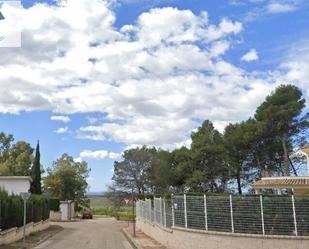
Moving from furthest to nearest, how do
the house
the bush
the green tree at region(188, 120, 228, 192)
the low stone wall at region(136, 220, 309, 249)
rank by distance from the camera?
the bush → the green tree at region(188, 120, 228, 192) → the house → the low stone wall at region(136, 220, 309, 249)

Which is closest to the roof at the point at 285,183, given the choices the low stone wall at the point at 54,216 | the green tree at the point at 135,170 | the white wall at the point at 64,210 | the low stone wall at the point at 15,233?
the low stone wall at the point at 15,233

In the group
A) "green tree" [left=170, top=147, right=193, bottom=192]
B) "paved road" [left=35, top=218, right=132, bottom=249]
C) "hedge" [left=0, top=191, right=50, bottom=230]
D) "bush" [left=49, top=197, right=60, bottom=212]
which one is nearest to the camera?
"paved road" [left=35, top=218, right=132, bottom=249]

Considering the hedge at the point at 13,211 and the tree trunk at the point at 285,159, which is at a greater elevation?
the tree trunk at the point at 285,159

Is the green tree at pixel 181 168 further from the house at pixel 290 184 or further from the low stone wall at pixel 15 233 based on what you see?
the house at pixel 290 184

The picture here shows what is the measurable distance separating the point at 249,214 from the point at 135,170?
254 ft

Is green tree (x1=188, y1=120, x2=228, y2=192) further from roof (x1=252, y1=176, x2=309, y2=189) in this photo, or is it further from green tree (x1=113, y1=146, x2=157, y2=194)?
green tree (x1=113, y1=146, x2=157, y2=194)

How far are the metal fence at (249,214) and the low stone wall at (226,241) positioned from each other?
24cm

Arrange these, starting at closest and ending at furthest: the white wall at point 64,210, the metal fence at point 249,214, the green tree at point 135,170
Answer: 1. the metal fence at point 249,214
2. the white wall at point 64,210
3. the green tree at point 135,170

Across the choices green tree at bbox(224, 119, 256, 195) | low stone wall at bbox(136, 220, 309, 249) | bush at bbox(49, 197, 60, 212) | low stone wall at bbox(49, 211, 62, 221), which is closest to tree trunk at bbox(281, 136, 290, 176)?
green tree at bbox(224, 119, 256, 195)

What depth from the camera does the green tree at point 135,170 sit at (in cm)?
9412

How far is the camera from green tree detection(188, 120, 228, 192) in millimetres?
59812

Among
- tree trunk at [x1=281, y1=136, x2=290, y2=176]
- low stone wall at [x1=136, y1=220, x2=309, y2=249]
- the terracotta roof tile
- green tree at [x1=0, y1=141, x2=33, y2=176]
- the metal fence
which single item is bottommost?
low stone wall at [x1=136, y1=220, x2=309, y2=249]

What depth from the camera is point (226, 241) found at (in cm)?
2003

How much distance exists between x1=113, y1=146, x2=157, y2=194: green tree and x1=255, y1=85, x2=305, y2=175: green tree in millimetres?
39981
